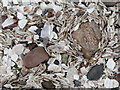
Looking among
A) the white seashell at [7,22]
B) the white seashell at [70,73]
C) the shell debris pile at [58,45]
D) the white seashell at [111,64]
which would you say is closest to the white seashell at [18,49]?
the shell debris pile at [58,45]

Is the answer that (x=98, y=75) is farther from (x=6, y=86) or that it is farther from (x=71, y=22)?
(x=6, y=86)

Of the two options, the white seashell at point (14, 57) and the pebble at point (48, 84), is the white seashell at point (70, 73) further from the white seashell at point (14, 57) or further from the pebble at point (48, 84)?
the white seashell at point (14, 57)

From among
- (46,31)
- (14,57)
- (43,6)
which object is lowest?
(14,57)

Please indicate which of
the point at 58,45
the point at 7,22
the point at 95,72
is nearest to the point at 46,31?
the point at 58,45

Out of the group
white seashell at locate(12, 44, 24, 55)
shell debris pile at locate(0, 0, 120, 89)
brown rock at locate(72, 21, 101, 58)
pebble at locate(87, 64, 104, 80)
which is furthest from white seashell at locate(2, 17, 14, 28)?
pebble at locate(87, 64, 104, 80)

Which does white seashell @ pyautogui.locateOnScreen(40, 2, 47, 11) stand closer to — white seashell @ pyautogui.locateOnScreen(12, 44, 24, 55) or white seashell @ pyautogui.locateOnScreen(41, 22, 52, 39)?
white seashell @ pyautogui.locateOnScreen(41, 22, 52, 39)

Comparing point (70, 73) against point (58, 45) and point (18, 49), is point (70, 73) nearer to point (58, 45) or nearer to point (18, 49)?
point (58, 45)
